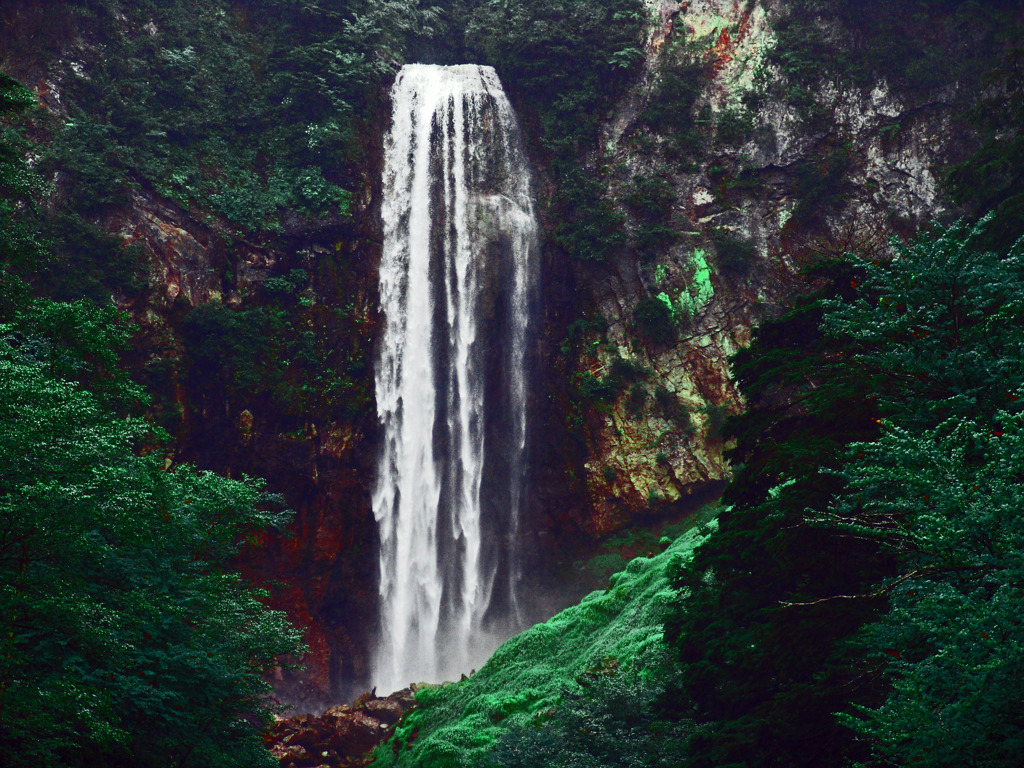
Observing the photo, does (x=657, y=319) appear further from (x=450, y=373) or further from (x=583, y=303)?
(x=450, y=373)

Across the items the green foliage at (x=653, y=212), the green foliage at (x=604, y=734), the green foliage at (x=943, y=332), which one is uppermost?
the green foliage at (x=653, y=212)

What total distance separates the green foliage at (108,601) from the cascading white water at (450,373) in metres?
12.9

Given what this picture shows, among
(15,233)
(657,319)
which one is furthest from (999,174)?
(15,233)

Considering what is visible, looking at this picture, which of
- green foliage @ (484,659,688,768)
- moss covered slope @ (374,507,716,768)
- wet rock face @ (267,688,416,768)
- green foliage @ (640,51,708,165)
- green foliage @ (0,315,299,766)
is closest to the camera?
green foliage @ (0,315,299,766)

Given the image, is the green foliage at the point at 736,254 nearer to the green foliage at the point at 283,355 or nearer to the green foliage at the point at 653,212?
the green foliage at the point at 653,212

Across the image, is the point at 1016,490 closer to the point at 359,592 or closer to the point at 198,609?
the point at 198,609

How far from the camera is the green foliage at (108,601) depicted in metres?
8.27

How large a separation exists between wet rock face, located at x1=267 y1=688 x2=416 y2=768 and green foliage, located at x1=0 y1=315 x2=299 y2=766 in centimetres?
618

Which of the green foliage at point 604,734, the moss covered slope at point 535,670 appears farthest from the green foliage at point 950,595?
the moss covered slope at point 535,670

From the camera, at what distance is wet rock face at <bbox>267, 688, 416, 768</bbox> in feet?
63.3

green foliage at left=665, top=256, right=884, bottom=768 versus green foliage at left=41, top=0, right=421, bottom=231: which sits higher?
green foliage at left=41, top=0, right=421, bottom=231

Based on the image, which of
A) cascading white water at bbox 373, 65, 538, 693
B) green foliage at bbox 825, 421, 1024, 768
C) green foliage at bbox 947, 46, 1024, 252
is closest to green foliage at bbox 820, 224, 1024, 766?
green foliage at bbox 825, 421, 1024, 768

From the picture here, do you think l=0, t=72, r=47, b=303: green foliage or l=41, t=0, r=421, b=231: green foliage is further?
l=41, t=0, r=421, b=231: green foliage

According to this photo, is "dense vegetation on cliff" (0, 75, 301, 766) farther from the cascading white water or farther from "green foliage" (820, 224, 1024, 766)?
the cascading white water
